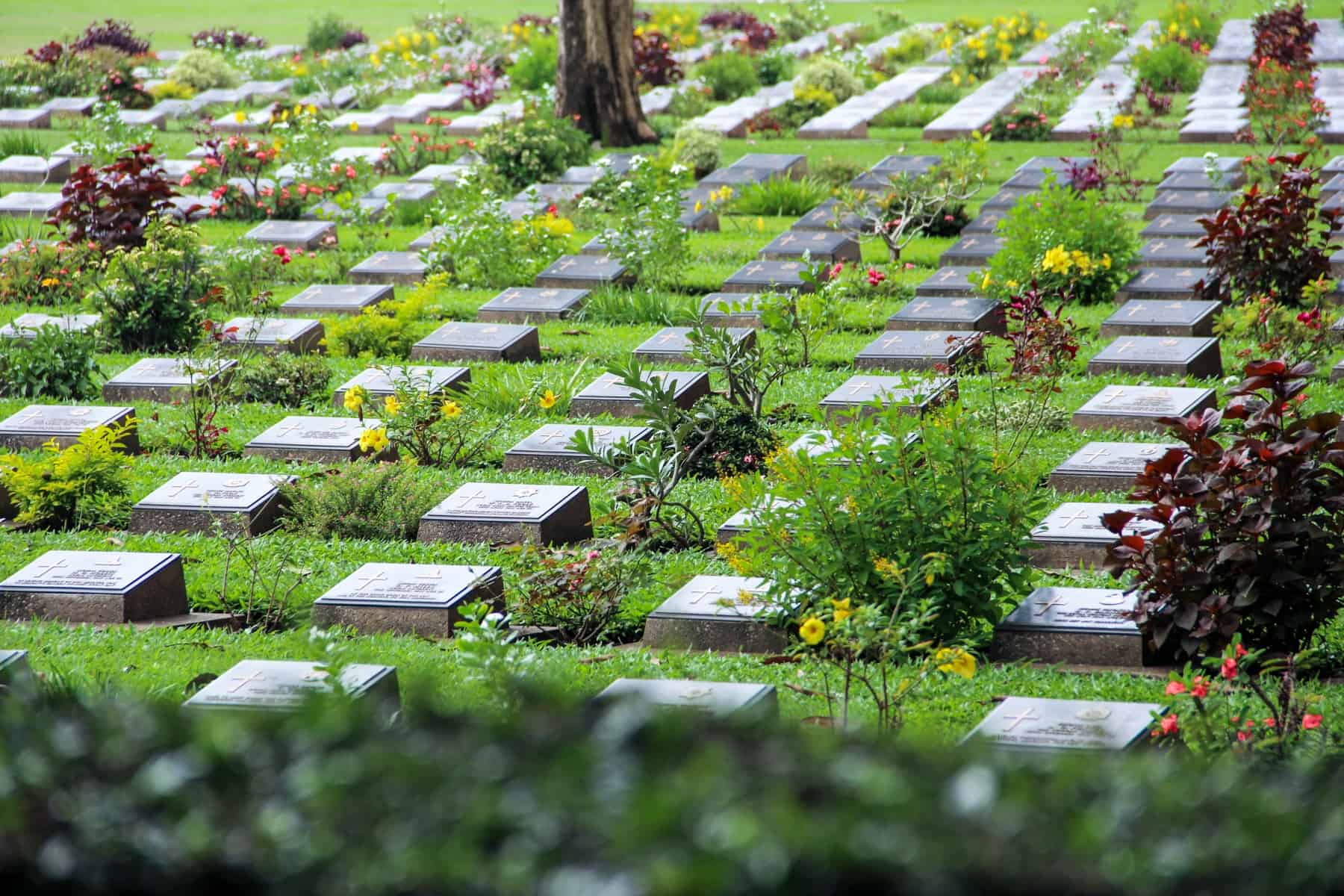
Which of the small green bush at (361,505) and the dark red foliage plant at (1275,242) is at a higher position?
the dark red foliage plant at (1275,242)

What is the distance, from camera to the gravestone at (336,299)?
10703 mm

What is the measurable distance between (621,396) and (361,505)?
1755 millimetres

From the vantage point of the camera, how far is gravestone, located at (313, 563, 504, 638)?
6.00 meters

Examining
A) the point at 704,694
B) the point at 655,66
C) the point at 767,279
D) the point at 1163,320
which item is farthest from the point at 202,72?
the point at 704,694

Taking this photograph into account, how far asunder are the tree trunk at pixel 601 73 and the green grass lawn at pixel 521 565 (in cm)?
371

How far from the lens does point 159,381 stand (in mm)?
9102

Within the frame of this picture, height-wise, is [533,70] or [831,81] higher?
[533,70]

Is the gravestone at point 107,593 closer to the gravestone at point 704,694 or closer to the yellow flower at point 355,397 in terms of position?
the yellow flower at point 355,397

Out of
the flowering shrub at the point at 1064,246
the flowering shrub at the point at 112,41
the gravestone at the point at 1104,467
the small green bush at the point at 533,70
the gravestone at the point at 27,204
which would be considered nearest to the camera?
the gravestone at the point at 1104,467

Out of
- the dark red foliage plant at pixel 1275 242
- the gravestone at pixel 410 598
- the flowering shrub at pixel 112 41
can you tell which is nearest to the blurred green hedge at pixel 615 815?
the gravestone at pixel 410 598

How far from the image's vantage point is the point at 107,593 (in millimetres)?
6211

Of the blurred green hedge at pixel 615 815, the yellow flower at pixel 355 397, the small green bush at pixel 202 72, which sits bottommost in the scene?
the yellow flower at pixel 355 397

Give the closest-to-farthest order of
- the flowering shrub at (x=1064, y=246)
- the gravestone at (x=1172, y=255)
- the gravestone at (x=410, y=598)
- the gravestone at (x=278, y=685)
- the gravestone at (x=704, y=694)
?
the gravestone at (x=704, y=694), the gravestone at (x=278, y=685), the gravestone at (x=410, y=598), the flowering shrub at (x=1064, y=246), the gravestone at (x=1172, y=255)

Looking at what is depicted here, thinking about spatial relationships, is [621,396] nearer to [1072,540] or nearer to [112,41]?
[1072,540]
